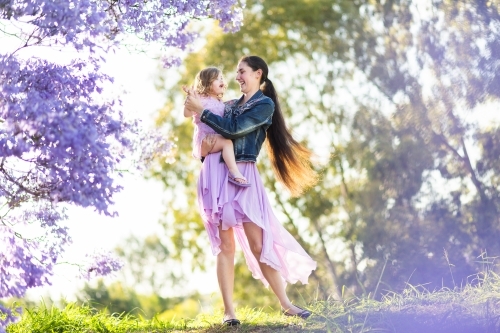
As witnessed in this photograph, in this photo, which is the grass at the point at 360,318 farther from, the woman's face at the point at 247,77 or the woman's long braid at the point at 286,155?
the woman's face at the point at 247,77

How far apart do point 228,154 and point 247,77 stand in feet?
2.00

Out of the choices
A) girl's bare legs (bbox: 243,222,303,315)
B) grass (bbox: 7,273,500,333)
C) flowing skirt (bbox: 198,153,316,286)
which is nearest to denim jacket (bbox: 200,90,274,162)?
flowing skirt (bbox: 198,153,316,286)

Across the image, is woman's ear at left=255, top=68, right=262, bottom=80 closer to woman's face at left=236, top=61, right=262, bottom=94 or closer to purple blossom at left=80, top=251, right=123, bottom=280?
woman's face at left=236, top=61, right=262, bottom=94

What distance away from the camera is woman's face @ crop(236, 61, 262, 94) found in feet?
17.3

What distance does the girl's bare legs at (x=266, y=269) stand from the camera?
5.14 metres

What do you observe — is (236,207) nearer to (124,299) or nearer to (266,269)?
(266,269)

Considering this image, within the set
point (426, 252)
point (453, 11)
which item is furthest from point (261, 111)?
point (453, 11)

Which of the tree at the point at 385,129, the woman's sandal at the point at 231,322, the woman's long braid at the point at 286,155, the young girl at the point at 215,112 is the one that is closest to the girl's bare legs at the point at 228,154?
the young girl at the point at 215,112

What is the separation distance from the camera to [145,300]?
22844 millimetres

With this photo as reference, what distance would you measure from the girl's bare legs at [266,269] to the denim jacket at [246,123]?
502 mm

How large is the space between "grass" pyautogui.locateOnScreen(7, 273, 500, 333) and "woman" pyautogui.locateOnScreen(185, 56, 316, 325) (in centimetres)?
22

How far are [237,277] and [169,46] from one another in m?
7.81

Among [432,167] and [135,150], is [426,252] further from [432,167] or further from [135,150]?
[135,150]

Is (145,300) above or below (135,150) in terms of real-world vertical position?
below
